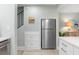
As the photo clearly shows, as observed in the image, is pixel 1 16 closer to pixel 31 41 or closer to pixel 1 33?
pixel 1 33

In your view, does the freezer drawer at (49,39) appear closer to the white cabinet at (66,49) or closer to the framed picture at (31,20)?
the framed picture at (31,20)

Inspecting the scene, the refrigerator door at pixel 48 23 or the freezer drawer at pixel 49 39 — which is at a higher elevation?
the refrigerator door at pixel 48 23

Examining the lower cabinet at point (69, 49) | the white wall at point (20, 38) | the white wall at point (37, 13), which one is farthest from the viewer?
the white wall at point (37, 13)

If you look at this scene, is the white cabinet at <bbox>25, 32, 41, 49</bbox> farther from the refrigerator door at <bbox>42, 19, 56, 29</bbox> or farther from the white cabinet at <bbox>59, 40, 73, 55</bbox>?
the white cabinet at <bbox>59, 40, 73, 55</bbox>

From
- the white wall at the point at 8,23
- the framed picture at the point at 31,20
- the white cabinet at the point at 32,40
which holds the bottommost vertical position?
the white cabinet at the point at 32,40

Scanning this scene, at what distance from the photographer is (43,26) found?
17.7 ft

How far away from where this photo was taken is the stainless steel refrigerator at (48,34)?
540 centimetres

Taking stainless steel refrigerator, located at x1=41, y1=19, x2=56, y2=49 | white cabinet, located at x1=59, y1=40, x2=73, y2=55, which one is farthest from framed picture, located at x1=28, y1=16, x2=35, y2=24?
white cabinet, located at x1=59, y1=40, x2=73, y2=55

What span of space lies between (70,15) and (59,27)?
35.0 inches

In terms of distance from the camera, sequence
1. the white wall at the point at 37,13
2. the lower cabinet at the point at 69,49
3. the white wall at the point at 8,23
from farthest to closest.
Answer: the white wall at the point at 37,13 < the white wall at the point at 8,23 < the lower cabinet at the point at 69,49

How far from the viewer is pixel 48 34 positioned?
5434 mm

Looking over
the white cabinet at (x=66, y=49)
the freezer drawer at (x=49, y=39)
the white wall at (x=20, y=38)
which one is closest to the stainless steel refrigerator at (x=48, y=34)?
the freezer drawer at (x=49, y=39)

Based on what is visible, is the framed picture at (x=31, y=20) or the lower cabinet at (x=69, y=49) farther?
the framed picture at (x=31, y=20)

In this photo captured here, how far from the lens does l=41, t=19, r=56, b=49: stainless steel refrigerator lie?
5.40m
